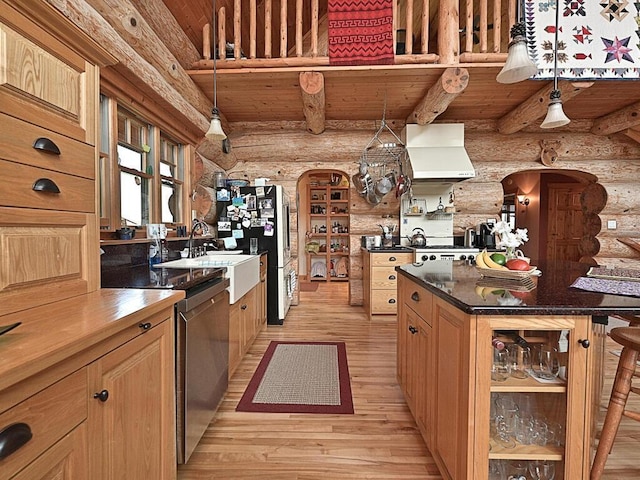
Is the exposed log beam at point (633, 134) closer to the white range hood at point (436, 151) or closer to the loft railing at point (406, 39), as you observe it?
the white range hood at point (436, 151)

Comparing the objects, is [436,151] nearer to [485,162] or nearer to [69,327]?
[485,162]

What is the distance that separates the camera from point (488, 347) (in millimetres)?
1154

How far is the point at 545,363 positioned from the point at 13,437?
163 cm

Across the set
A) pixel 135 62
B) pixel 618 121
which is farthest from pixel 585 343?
pixel 618 121

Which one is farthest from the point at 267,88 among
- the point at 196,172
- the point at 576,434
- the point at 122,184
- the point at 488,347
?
the point at 576,434

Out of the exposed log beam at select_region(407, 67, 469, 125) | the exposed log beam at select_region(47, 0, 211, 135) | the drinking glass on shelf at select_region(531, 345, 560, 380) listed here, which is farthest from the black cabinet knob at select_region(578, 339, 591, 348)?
the exposed log beam at select_region(407, 67, 469, 125)

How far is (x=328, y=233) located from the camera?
7.22 m

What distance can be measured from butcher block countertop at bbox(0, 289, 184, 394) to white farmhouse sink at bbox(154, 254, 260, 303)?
0.96 m

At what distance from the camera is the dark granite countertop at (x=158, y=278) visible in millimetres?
1482

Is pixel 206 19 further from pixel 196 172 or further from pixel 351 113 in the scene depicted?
pixel 351 113

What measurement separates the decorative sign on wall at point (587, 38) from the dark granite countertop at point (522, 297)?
88.6 inches

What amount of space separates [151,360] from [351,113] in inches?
151

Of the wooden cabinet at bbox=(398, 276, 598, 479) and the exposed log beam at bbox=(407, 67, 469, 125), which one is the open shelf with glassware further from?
the wooden cabinet at bbox=(398, 276, 598, 479)

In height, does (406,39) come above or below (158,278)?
above
